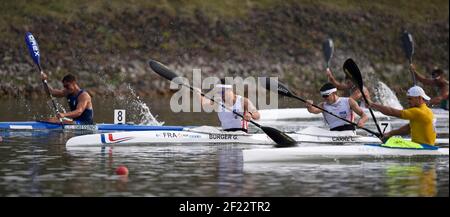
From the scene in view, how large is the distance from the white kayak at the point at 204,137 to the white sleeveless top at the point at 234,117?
0.41m

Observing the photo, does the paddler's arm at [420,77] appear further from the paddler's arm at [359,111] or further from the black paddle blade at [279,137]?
the black paddle blade at [279,137]

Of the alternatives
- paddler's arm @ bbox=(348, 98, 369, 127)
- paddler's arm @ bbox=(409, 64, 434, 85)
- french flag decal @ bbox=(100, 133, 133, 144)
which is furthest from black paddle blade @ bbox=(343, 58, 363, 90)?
paddler's arm @ bbox=(409, 64, 434, 85)

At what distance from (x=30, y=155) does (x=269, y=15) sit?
169 ft

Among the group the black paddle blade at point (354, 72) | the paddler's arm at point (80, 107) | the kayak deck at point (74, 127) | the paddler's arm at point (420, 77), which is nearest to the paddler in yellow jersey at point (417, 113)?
the black paddle blade at point (354, 72)

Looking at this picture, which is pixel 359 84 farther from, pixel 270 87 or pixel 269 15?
pixel 269 15

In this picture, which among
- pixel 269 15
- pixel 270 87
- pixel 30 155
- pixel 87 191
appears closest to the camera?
pixel 87 191

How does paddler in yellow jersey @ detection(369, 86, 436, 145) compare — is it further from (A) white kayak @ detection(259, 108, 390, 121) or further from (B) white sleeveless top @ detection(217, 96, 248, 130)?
(A) white kayak @ detection(259, 108, 390, 121)

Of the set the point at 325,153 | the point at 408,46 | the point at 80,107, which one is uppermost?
the point at 408,46

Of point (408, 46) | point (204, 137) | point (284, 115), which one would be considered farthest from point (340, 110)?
point (284, 115)

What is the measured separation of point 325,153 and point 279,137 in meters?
3.46

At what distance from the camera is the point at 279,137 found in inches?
1065

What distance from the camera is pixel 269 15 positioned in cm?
7656

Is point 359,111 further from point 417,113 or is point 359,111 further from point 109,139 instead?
point 109,139
